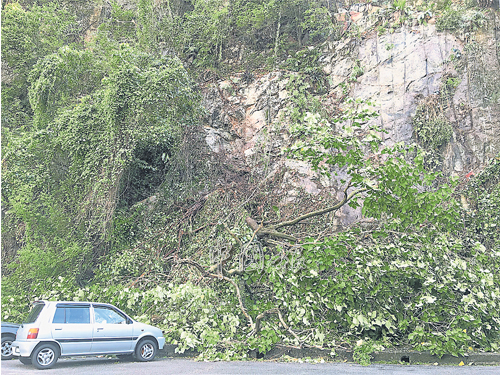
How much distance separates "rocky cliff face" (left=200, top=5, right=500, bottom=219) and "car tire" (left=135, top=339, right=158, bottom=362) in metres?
5.60

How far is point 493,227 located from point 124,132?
954 cm

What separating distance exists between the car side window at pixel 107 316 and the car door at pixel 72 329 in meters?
0.18

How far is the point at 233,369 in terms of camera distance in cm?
653

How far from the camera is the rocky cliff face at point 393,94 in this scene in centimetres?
1208

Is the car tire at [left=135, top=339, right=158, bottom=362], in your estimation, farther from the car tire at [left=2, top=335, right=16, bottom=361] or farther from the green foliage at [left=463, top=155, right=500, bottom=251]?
the green foliage at [left=463, top=155, right=500, bottom=251]

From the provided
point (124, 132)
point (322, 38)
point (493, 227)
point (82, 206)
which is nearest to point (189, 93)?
point (124, 132)

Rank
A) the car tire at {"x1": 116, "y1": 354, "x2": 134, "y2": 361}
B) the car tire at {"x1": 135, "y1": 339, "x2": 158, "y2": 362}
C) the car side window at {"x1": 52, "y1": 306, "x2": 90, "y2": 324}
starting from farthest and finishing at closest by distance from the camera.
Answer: the car tire at {"x1": 116, "y1": 354, "x2": 134, "y2": 361} < the car tire at {"x1": 135, "y1": 339, "x2": 158, "y2": 362} < the car side window at {"x1": 52, "y1": 306, "x2": 90, "y2": 324}

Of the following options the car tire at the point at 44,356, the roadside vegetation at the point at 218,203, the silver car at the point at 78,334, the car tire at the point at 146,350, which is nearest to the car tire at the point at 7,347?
the roadside vegetation at the point at 218,203

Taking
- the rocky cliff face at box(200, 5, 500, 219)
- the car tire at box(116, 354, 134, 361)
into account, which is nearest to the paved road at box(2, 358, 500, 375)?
the car tire at box(116, 354, 134, 361)

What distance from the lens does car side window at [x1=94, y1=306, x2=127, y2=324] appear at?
7.14 m

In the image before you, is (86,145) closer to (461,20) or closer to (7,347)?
(7,347)

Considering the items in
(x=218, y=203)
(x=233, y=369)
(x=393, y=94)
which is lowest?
(x=233, y=369)

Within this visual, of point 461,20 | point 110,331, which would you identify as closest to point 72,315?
point 110,331

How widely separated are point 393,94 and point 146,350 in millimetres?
10499
